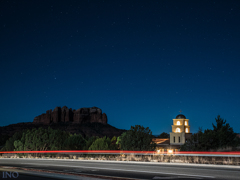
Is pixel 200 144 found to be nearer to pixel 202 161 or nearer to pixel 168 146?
pixel 202 161

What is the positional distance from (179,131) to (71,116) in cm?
10559

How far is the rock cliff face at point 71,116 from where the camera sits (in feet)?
567

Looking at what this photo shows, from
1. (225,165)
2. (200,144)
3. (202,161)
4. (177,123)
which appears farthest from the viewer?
(177,123)

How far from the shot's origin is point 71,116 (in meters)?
178

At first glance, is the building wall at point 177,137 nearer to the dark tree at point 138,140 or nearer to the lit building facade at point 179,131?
the lit building facade at point 179,131

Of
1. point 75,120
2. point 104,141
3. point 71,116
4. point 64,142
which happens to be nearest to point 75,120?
point 75,120

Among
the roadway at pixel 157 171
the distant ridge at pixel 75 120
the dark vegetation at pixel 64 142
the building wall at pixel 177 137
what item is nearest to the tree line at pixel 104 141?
the dark vegetation at pixel 64 142

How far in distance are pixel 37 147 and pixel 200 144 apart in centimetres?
2233

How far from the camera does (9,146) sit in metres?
36.5

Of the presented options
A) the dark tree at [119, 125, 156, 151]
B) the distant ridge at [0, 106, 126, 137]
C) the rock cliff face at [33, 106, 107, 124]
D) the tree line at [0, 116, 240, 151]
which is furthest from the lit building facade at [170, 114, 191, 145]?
the rock cliff face at [33, 106, 107, 124]

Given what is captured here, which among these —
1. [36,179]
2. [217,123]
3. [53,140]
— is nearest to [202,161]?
[36,179]

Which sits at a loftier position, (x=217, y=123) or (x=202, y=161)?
(x=217, y=123)

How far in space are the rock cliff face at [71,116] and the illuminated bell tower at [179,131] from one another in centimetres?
8965

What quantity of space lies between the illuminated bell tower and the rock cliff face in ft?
294
